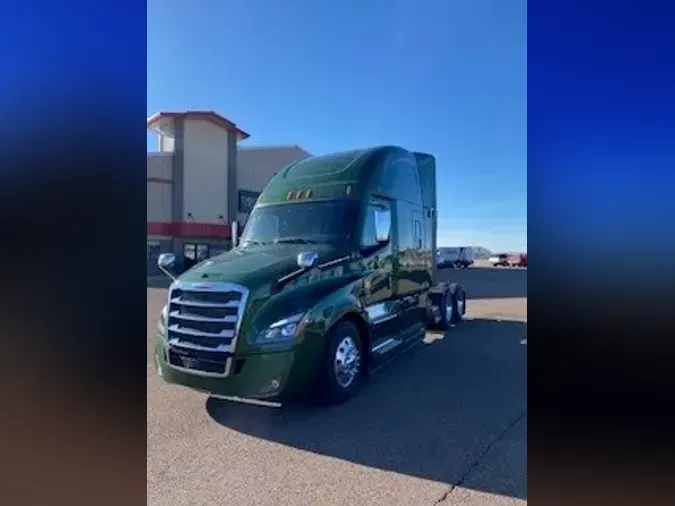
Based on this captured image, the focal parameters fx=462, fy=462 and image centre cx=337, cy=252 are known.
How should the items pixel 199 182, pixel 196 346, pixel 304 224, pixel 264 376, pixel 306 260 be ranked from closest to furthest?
pixel 264 376 < pixel 196 346 < pixel 306 260 < pixel 304 224 < pixel 199 182

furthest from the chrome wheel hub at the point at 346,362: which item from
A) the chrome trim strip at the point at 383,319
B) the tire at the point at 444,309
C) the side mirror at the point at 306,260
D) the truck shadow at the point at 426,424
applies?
the tire at the point at 444,309

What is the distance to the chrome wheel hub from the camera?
5074mm

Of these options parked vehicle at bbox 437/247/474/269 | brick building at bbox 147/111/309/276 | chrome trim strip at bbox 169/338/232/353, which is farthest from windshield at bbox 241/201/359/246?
parked vehicle at bbox 437/247/474/269

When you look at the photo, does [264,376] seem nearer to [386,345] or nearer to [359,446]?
[359,446]

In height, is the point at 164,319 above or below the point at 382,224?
below

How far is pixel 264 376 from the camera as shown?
443 centimetres

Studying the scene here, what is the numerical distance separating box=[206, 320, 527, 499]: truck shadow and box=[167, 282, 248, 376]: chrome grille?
2.13ft

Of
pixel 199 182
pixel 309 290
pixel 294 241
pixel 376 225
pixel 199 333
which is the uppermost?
pixel 199 182

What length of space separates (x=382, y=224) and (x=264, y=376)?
8.92ft

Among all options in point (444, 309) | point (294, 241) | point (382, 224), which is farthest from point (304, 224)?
point (444, 309)

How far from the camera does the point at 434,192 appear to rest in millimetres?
8898
